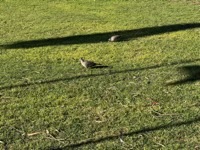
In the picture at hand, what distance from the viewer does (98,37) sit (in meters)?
8.21

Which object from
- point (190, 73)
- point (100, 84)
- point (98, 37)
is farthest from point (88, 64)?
point (98, 37)

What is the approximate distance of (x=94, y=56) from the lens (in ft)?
22.9

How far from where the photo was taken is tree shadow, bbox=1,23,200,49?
7.75m

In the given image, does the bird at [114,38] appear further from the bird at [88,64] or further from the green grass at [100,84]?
the bird at [88,64]

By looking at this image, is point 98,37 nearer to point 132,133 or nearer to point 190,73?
point 190,73

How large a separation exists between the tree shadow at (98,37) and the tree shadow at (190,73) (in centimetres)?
187

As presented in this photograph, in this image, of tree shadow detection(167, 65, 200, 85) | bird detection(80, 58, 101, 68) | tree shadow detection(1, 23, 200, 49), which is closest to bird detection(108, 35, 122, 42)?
tree shadow detection(1, 23, 200, 49)

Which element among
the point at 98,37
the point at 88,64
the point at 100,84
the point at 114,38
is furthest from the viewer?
the point at 98,37

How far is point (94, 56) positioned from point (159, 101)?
1.93m

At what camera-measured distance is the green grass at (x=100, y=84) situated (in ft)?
14.7

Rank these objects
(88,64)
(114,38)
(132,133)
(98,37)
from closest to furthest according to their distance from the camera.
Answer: (132,133), (88,64), (114,38), (98,37)

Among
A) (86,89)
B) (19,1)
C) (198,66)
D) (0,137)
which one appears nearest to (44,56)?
(86,89)

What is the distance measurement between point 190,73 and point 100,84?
123cm

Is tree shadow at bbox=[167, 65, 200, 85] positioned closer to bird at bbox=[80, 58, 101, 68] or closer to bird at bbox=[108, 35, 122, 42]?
bird at bbox=[80, 58, 101, 68]
